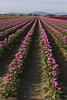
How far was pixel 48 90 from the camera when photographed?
15.4 ft

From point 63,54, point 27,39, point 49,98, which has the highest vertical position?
point 27,39

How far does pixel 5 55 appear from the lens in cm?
844

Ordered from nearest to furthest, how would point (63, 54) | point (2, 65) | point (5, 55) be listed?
point (2, 65) < point (5, 55) < point (63, 54)

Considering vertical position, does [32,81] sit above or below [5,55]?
below

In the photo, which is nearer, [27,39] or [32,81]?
[32,81]

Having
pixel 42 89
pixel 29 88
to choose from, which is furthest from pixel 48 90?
pixel 29 88

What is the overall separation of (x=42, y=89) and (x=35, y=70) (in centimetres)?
177

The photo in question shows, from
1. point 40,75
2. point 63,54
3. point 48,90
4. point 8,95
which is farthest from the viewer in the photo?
point 63,54

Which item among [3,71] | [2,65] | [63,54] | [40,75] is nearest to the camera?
[40,75]

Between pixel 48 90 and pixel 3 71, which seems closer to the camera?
pixel 48 90

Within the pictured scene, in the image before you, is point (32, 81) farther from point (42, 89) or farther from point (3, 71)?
point (3, 71)

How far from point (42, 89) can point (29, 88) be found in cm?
56

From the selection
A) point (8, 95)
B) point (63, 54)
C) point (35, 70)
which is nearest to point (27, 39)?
point (63, 54)

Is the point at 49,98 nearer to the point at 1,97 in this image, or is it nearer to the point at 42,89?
the point at 42,89
